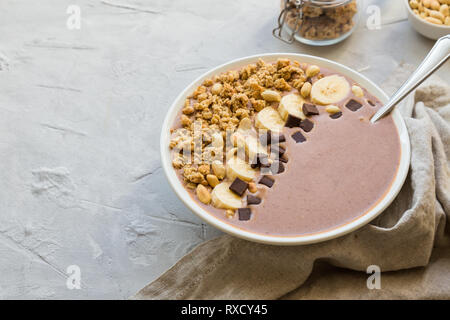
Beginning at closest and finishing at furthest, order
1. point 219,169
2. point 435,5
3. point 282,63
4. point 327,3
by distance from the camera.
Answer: point 219,169 → point 282,63 → point 327,3 → point 435,5

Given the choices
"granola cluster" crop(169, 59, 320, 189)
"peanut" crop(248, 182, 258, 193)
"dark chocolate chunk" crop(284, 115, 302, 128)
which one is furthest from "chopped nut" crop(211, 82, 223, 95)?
"peanut" crop(248, 182, 258, 193)

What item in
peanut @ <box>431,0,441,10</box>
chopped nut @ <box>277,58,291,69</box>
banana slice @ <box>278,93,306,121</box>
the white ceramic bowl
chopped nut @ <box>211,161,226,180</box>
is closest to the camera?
the white ceramic bowl

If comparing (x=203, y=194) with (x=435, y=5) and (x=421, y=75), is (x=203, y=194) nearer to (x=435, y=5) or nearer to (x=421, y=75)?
(x=421, y=75)

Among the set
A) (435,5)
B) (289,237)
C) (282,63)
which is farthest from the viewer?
(435,5)

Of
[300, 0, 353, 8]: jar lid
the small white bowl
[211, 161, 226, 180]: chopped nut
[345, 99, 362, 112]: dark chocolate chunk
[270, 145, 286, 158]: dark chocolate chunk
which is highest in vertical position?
[300, 0, 353, 8]: jar lid

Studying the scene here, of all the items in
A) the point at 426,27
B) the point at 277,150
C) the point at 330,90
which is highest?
the point at 426,27

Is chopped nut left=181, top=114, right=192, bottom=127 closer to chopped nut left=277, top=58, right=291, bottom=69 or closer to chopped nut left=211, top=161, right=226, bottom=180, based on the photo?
chopped nut left=211, top=161, right=226, bottom=180

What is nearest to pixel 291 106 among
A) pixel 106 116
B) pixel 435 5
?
pixel 106 116
